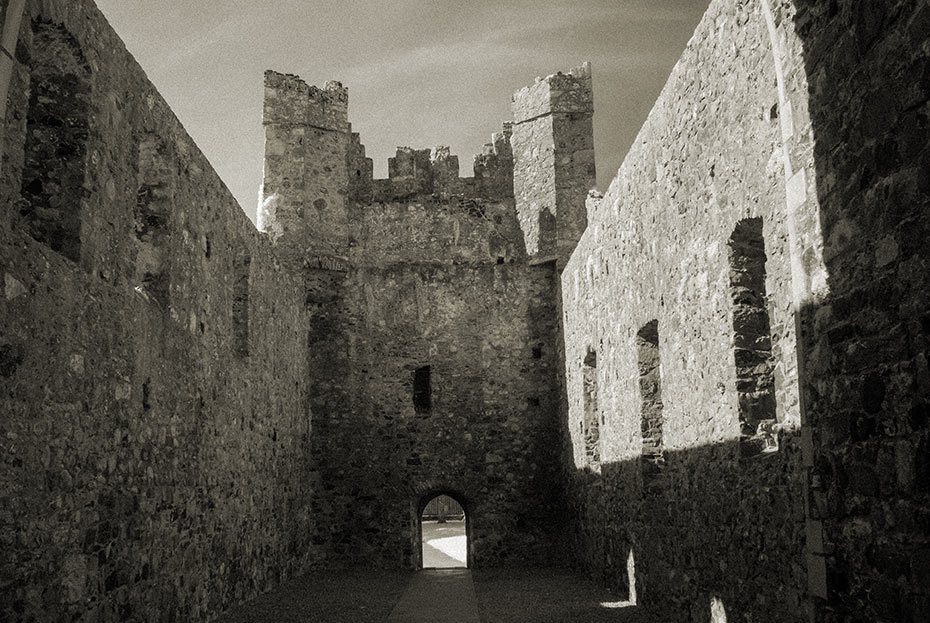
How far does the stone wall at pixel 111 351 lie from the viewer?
5.17 meters

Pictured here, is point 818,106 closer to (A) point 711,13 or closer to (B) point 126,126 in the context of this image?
(A) point 711,13

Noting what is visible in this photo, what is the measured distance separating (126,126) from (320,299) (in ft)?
27.8

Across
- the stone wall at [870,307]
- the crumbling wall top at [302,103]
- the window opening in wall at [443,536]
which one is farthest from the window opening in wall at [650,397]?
the crumbling wall top at [302,103]

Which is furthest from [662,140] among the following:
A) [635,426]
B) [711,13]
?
[635,426]

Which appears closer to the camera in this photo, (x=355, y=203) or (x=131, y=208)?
(x=131, y=208)

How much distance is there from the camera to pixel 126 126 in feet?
22.9

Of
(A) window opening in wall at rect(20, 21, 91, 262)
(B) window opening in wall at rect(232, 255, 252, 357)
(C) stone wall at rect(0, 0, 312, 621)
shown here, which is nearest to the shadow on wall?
(C) stone wall at rect(0, 0, 312, 621)

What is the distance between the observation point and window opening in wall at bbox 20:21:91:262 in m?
5.90

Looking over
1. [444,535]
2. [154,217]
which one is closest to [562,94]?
[154,217]

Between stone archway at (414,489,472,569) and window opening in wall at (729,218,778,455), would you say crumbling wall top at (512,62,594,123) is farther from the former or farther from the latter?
window opening in wall at (729,218,778,455)

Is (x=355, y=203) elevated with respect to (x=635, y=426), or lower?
elevated

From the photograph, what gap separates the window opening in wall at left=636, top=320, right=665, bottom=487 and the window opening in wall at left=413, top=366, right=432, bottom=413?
6.56 metres

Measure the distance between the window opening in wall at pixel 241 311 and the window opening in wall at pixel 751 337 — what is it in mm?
6162

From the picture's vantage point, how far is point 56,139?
6137mm
